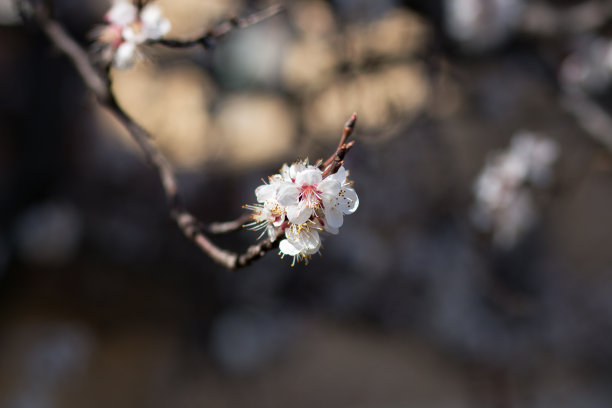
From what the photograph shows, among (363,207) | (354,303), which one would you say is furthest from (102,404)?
(363,207)

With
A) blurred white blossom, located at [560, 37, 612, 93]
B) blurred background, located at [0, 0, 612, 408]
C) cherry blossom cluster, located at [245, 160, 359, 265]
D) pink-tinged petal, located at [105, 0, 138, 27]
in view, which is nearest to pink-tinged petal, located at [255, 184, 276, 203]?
cherry blossom cluster, located at [245, 160, 359, 265]

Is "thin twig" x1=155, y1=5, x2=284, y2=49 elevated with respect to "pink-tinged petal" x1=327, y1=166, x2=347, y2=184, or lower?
elevated

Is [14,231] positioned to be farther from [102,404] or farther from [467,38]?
[467,38]

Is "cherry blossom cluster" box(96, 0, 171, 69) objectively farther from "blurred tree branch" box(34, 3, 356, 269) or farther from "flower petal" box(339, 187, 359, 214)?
"flower petal" box(339, 187, 359, 214)

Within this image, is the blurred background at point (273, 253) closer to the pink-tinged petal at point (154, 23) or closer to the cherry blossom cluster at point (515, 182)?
the cherry blossom cluster at point (515, 182)

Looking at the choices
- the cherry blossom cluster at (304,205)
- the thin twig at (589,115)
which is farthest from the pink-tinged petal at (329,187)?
the thin twig at (589,115)

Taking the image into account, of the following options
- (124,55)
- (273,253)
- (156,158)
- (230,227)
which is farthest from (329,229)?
(273,253)

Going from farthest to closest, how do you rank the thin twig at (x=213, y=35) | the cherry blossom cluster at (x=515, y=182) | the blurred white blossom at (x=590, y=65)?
the blurred white blossom at (x=590, y=65), the cherry blossom cluster at (x=515, y=182), the thin twig at (x=213, y=35)
